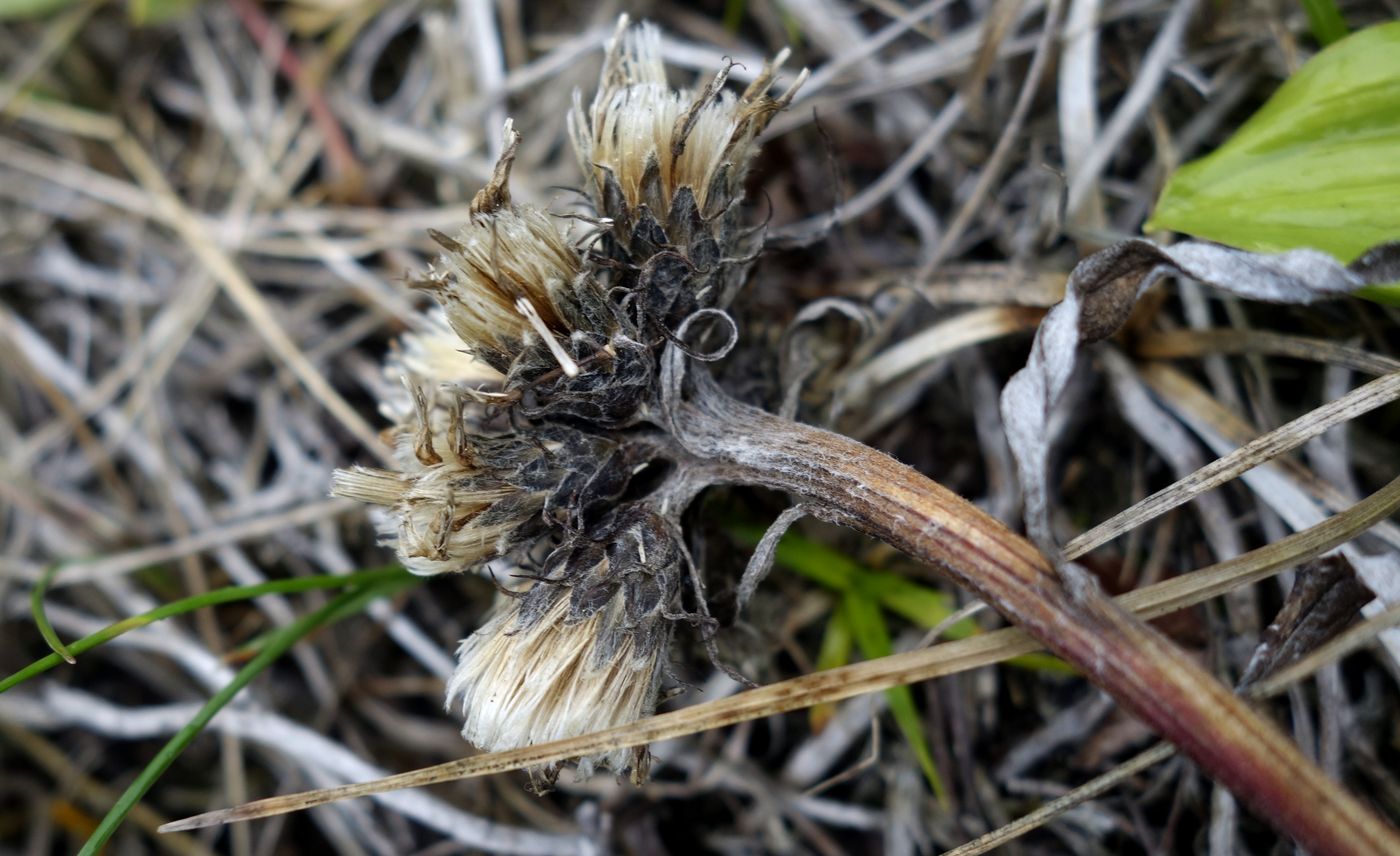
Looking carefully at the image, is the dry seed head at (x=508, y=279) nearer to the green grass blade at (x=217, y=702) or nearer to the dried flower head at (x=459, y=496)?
the dried flower head at (x=459, y=496)

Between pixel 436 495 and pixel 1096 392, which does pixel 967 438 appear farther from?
pixel 436 495

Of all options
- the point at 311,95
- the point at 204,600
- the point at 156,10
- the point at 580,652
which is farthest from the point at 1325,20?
the point at 156,10

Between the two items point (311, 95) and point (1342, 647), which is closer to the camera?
point (1342, 647)

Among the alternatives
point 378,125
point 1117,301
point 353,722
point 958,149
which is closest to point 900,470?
point 1117,301

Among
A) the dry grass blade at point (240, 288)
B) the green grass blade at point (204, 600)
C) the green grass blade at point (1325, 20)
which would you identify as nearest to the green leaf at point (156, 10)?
the dry grass blade at point (240, 288)

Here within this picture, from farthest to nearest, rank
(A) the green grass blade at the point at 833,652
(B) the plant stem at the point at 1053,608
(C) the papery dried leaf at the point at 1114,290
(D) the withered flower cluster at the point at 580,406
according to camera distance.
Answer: (A) the green grass blade at the point at 833,652 < (D) the withered flower cluster at the point at 580,406 < (C) the papery dried leaf at the point at 1114,290 < (B) the plant stem at the point at 1053,608

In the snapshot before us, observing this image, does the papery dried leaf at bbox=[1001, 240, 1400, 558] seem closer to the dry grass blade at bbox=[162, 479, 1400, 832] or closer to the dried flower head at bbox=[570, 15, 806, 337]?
the dry grass blade at bbox=[162, 479, 1400, 832]

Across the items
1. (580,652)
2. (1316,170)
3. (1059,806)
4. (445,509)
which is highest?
(1316,170)

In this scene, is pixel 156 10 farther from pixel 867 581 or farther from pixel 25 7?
pixel 867 581
